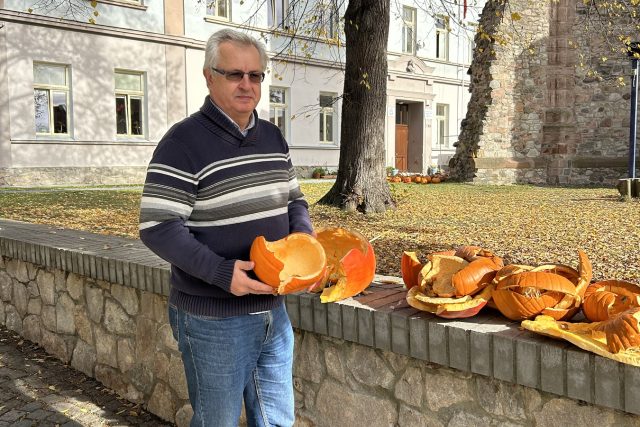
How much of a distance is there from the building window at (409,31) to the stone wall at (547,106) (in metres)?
9.93

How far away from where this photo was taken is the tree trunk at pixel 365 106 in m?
8.71

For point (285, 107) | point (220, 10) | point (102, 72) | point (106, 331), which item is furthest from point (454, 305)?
point (285, 107)

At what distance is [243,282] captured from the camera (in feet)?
7.03

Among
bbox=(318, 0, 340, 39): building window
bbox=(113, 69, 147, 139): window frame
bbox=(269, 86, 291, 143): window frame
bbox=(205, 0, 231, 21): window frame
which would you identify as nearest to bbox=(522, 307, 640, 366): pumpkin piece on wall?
bbox=(318, 0, 340, 39): building window

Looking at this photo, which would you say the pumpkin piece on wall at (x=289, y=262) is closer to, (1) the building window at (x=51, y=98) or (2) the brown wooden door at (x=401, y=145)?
(1) the building window at (x=51, y=98)

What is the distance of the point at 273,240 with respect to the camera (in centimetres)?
241

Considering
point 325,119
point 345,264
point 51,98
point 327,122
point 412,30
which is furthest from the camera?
point 412,30

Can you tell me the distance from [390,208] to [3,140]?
13.5 m

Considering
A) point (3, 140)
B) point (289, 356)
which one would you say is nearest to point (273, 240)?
point (289, 356)

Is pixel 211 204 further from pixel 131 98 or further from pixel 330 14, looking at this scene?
pixel 131 98

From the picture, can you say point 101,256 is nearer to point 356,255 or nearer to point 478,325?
point 356,255

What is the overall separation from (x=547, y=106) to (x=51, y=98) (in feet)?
50.2

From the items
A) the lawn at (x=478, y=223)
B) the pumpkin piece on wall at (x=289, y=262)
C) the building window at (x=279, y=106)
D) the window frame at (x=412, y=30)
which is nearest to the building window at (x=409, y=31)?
the window frame at (x=412, y=30)

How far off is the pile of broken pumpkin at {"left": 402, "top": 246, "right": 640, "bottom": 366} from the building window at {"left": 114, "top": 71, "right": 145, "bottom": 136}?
62.1ft
